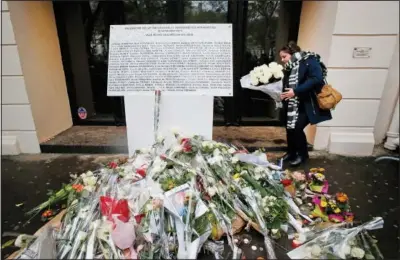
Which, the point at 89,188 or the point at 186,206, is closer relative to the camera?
the point at 186,206

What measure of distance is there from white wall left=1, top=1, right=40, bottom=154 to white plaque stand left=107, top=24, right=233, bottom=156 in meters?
1.58

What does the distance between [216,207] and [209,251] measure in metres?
0.33

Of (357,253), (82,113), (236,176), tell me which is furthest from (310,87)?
(82,113)

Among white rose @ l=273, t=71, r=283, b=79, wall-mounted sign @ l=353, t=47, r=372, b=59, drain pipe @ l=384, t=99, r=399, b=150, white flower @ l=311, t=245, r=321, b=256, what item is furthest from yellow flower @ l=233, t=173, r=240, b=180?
drain pipe @ l=384, t=99, r=399, b=150

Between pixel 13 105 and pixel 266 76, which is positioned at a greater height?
pixel 266 76

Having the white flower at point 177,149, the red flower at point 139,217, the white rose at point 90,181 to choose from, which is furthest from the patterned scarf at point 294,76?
the white rose at point 90,181

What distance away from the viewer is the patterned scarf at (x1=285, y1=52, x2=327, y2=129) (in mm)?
2934

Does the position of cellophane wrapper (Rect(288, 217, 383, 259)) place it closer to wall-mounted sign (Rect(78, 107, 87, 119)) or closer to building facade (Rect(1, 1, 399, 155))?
building facade (Rect(1, 1, 399, 155))

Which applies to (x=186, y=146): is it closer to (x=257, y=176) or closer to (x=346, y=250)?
(x=257, y=176)

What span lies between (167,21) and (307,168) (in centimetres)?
289

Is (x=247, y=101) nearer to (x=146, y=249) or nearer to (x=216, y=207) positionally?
(x=216, y=207)

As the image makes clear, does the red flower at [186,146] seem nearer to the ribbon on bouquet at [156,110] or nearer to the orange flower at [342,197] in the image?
the ribbon on bouquet at [156,110]

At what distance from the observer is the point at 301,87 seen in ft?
9.52

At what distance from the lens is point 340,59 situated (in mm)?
3330
